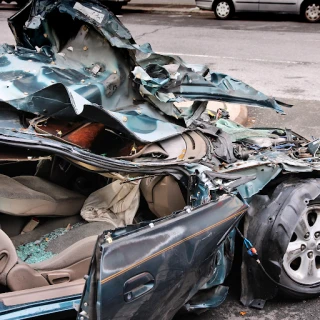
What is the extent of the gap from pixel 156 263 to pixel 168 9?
17.5 metres

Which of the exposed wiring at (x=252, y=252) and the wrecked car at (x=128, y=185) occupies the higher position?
the wrecked car at (x=128, y=185)

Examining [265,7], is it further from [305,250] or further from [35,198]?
[35,198]

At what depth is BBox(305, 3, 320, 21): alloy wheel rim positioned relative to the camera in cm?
1504

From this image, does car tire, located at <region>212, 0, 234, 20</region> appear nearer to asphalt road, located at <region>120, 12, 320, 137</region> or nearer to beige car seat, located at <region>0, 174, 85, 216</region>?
asphalt road, located at <region>120, 12, 320, 137</region>

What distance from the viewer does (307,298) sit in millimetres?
3656

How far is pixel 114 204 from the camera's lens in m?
3.75

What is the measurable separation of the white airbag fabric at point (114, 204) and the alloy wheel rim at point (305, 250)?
1.06 meters

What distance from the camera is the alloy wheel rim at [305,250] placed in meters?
3.52

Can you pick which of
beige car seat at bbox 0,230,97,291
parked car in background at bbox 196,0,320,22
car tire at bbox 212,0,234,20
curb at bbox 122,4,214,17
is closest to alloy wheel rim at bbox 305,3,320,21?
parked car in background at bbox 196,0,320,22

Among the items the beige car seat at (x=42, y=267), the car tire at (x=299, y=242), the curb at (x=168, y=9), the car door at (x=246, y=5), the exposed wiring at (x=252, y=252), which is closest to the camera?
the beige car seat at (x=42, y=267)

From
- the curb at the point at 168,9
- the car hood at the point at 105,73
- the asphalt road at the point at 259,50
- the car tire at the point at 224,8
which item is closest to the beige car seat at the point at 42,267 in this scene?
the car hood at the point at 105,73

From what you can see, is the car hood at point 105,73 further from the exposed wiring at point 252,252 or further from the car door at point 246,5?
the car door at point 246,5

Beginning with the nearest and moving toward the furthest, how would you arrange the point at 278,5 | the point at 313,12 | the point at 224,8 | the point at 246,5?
the point at 313,12 → the point at 278,5 → the point at 246,5 → the point at 224,8

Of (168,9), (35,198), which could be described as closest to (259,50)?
(168,9)
